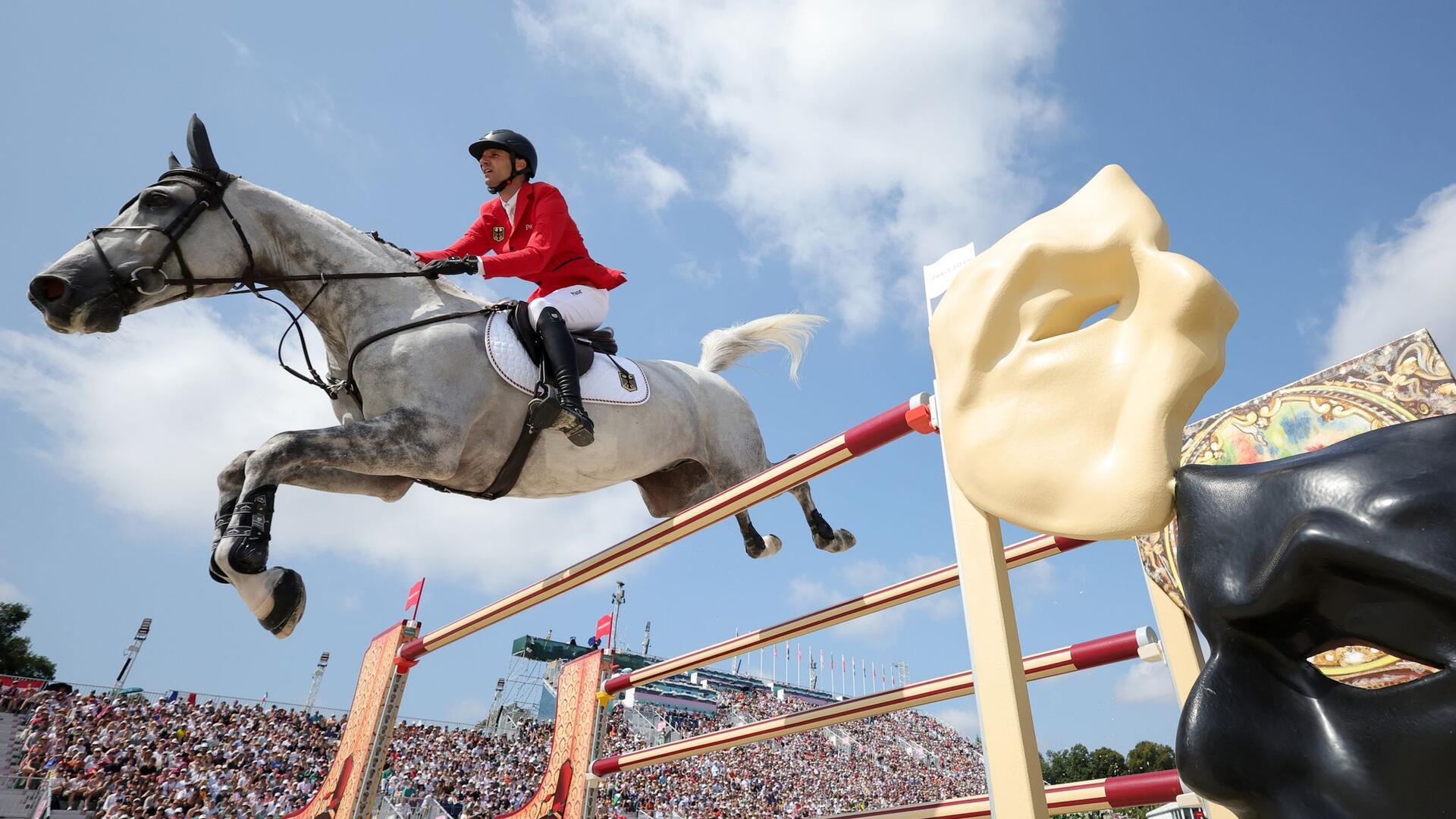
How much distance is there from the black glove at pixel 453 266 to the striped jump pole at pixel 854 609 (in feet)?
5.35

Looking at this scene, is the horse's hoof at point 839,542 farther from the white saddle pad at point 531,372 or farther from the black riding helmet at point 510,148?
the black riding helmet at point 510,148

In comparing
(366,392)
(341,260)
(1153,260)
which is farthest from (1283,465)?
(341,260)

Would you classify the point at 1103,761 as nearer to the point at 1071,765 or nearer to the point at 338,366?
the point at 1071,765

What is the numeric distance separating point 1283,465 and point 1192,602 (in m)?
0.12

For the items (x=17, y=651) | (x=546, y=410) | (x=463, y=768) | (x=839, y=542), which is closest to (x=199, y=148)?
(x=546, y=410)

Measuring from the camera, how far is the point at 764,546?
3551 mm

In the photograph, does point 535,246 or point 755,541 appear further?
point 755,541

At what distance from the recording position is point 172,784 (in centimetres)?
987

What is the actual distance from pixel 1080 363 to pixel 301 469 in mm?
2355

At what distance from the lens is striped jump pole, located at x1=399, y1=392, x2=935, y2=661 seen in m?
1.87

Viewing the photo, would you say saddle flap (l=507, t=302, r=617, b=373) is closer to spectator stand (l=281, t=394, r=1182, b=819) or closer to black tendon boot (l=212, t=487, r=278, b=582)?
spectator stand (l=281, t=394, r=1182, b=819)

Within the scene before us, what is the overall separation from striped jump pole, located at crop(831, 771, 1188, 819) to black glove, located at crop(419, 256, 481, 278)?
7.36 feet

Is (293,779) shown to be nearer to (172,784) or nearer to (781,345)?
(172,784)

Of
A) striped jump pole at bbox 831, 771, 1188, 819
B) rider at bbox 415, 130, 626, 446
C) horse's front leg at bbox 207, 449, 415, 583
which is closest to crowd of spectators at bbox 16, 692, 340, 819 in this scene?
horse's front leg at bbox 207, 449, 415, 583
